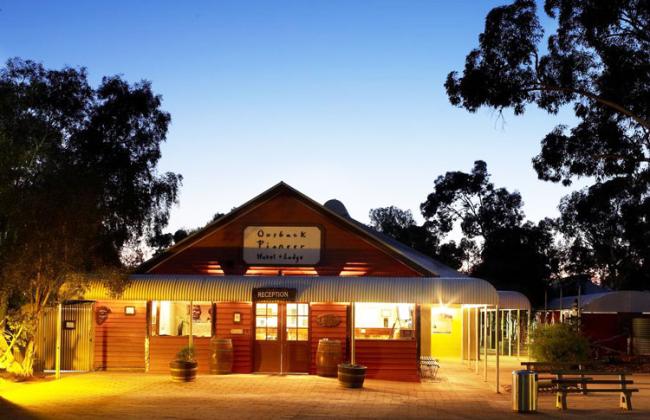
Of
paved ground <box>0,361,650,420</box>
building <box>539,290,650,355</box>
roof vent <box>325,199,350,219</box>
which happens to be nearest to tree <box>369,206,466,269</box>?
building <box>539,290,650,355</box>

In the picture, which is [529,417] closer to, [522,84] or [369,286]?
[369,286]

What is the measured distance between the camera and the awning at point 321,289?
20734 mm

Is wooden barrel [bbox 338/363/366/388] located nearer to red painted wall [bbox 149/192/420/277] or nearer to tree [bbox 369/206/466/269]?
red painted wall [bbox 149/192/420/277]

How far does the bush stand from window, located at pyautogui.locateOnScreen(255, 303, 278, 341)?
6.57m

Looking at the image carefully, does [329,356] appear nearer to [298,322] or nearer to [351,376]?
[298,322]

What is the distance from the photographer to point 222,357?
21.8 meters

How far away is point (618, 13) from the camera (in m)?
19.5

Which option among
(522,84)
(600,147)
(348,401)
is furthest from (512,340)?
(348,401)

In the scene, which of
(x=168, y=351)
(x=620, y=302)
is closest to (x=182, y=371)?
(x=168, y=351)

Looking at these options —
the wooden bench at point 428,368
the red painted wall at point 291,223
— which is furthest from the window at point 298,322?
the wooden bench at point 428,368

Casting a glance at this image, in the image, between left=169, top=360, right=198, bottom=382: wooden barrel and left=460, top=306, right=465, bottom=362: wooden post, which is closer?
left=169, top=360, right=198, bottom=382: wooden barrel

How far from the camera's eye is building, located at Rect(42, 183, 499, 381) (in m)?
21.6

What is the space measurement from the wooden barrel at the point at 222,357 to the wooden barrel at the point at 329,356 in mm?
2371

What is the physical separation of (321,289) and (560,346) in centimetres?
579
